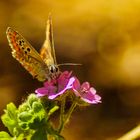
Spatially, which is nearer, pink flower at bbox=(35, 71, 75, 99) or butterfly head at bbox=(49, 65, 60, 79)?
pink flower at bbox=(35, 71, 75, 99)

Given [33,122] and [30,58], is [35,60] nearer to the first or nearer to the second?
[30,58]

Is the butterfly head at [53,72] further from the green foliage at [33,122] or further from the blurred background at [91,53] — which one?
the blurred background at [91,53]

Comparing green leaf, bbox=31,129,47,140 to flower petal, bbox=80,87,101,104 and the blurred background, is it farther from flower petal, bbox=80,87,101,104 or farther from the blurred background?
the blurred background

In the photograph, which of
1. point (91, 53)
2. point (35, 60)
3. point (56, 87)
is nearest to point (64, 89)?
point (56, 87)

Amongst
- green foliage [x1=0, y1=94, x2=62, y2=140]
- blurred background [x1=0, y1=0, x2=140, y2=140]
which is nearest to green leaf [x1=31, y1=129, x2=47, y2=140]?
green foliage [x1=0, y1=94, x2=62, y2=140]

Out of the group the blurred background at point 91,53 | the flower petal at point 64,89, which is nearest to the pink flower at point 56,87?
the flower petal at point 64,89
